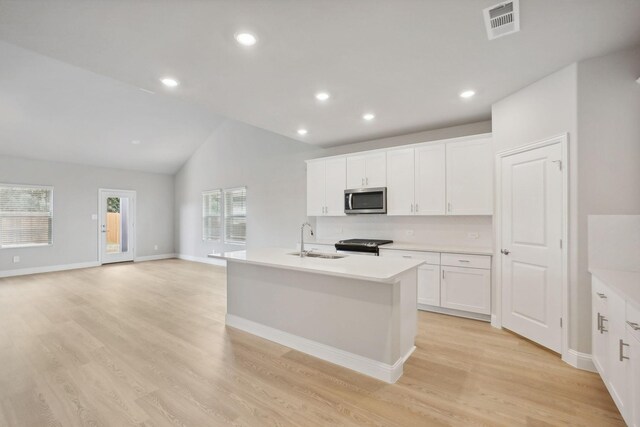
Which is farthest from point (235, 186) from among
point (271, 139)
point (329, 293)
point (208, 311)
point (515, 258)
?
point (515, 258)

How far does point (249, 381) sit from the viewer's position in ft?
7.55

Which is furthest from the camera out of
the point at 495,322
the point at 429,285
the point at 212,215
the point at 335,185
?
the point at 212,215

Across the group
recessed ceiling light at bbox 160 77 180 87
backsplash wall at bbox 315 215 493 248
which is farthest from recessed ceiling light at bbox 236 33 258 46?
backsplash wall at bbox 315 215 493 248

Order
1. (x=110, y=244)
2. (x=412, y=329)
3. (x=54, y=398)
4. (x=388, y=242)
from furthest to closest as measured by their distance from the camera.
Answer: (x=110, y=244)
(x=388, y=242)
(x=412, y=329)
(x=54, y=398)

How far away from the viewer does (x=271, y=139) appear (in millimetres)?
6539

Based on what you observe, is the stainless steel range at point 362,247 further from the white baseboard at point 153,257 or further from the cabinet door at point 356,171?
the white baseboard at point 153,257

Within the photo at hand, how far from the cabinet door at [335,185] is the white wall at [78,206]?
6.29m

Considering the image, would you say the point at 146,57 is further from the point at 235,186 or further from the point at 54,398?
the point at 235,186

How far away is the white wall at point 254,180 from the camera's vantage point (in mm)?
6117

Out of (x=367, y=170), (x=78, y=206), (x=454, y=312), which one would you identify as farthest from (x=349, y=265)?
A: (x=78, y=206)

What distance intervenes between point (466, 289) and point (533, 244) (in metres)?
0.98

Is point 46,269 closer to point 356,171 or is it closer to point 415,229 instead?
point 356,171

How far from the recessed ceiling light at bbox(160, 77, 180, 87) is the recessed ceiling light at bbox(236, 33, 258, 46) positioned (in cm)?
107

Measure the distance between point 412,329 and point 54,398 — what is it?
288cm
